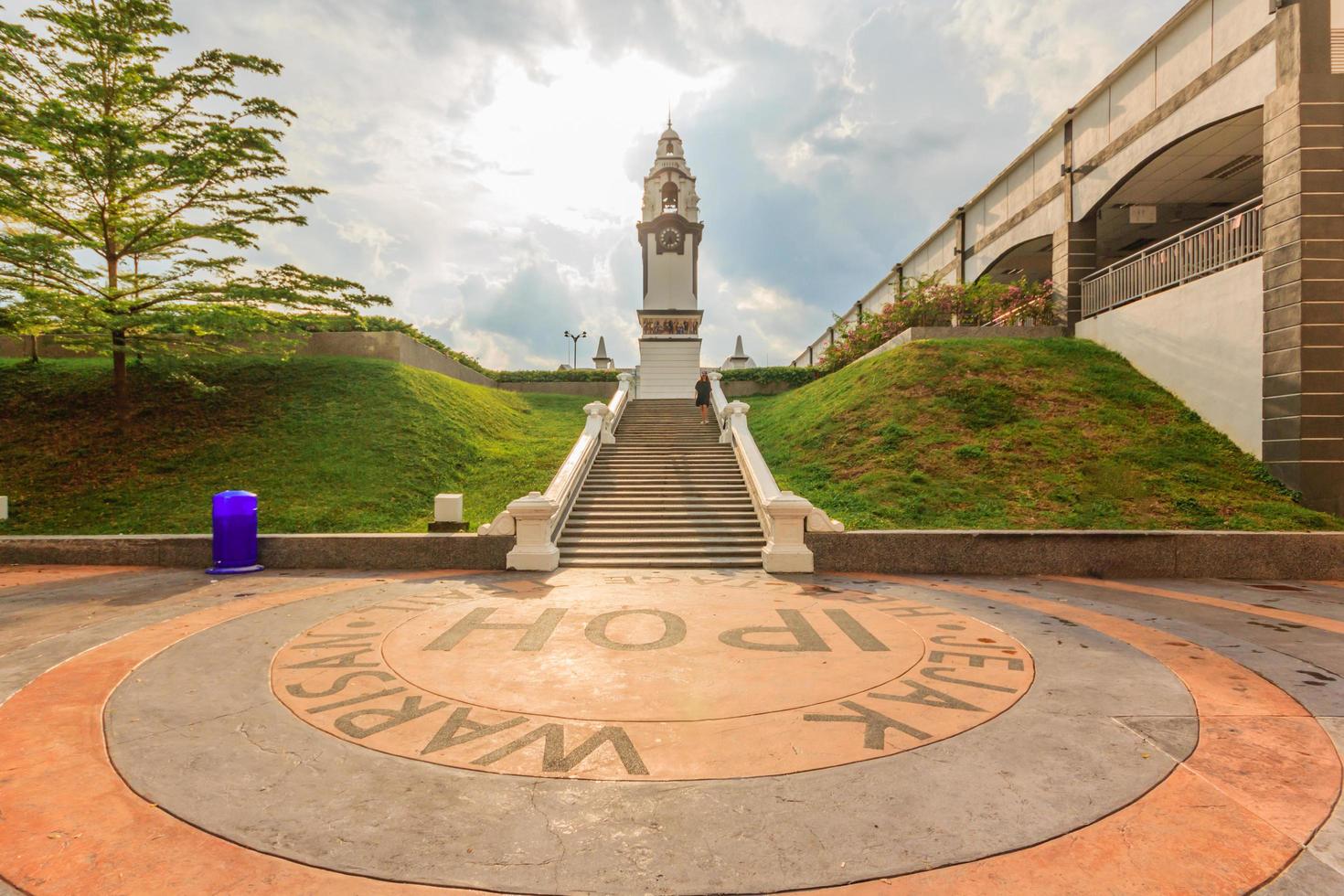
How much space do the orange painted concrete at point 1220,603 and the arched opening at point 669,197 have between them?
113 feet

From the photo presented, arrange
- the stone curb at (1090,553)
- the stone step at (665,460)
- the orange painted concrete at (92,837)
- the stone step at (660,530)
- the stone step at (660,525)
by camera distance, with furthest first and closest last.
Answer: the stone step at (665,460)
the stone step at (660,525)
the stone step at (660,530)
the stone curb at (1090,553)
the orange painted concrete at (92,837)

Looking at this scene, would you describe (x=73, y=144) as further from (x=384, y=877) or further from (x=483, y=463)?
(x=384, y=877)

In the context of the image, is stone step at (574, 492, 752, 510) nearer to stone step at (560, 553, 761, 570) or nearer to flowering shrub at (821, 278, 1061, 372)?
stone step at (560, 553, 761, 570)

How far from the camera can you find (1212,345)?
14.1m

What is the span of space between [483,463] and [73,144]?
36.3 feet

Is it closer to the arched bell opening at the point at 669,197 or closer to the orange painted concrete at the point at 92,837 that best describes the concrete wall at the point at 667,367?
the arched bell opening at the point at 669,197

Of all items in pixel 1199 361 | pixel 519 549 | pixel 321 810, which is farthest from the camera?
pixel 1199 361

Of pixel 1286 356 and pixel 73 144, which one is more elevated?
pixel 73 144

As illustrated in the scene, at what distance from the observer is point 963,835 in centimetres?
304

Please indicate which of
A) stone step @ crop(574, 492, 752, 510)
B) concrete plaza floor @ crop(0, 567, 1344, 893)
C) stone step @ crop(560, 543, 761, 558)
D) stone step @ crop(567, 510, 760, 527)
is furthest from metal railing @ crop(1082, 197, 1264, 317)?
stone step @ crop(560, 543, 761, 558)

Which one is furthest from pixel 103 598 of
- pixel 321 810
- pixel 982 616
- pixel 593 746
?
pixel 982 616

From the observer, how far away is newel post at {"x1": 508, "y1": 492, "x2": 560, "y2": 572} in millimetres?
10586

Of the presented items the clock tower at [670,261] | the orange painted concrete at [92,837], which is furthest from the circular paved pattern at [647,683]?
the clock tower at [670,261]

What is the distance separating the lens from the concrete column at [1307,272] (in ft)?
39.4
